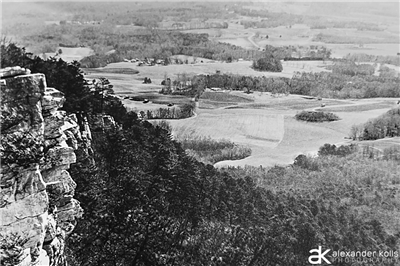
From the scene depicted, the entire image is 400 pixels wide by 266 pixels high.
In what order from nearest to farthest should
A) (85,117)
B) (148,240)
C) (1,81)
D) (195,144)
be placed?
(1,81) → (148,240) → (85,117) → (195,144)

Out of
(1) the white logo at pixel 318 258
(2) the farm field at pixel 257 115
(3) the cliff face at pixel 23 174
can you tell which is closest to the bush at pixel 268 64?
(2) the farm field at pixel 257 115

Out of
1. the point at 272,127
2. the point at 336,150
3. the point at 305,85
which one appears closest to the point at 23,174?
the point at 336,150

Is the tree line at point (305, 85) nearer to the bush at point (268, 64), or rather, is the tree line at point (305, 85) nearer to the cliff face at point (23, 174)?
the bush at point (268, 64)

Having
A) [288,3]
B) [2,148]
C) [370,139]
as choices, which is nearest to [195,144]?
[370,139]

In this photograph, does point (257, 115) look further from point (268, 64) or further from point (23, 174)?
point (23, 174)

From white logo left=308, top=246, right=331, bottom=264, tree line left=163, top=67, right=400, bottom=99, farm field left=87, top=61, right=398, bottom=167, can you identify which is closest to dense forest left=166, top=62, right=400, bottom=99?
tree line left=163, top=67, right=400, bottom=99

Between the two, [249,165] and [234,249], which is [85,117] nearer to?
[234,249]
